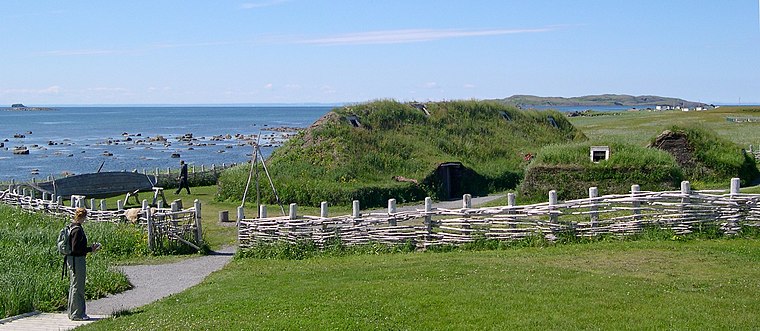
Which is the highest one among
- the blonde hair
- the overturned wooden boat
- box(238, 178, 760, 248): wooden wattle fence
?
the blonde hair

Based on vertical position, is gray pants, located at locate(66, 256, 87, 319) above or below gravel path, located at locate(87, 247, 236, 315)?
above

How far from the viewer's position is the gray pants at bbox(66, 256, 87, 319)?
14.0 m

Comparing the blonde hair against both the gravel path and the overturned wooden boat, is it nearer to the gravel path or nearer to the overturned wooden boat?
the gravel path

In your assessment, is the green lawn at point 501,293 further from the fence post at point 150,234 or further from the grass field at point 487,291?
the fence post at point 150,234

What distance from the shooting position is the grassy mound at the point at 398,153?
1347 inches

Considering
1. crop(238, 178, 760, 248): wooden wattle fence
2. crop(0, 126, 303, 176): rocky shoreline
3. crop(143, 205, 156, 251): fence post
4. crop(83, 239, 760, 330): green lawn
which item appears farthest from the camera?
crop(0, 126, 303, 176): rocky shoreline

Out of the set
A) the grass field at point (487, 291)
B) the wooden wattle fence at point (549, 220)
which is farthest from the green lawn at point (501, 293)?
the wooden wattle fence at point (549, 220)

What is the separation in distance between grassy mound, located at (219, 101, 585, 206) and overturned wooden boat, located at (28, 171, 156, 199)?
19.7ft

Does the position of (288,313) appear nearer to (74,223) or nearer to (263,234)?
(74,223)

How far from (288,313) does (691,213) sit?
10458mm

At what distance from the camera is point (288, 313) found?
12703 millimetres

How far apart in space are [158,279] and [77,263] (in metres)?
4.99

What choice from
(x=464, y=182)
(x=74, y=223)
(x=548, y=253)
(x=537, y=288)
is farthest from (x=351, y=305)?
(x=464, y=182)

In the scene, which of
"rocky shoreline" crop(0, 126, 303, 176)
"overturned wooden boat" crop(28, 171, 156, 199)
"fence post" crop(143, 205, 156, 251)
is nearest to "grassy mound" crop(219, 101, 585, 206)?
"overturned wooden boat" crop(28, 171, 156, 199)
